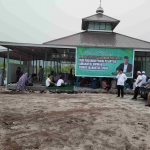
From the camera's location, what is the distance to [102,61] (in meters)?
12.6

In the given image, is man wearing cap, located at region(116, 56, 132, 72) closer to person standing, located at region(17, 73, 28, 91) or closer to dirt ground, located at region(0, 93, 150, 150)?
person standing, located at region(17, 73, 28, 91)

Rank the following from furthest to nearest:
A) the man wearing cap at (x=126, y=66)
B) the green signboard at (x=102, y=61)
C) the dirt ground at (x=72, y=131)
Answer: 1. the man wearing cap at (x=126, y=66)
2. the green signboard at (x=102, y=61)
3. the dirt ground at (x=72, y=131)

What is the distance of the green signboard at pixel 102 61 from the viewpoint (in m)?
12.5

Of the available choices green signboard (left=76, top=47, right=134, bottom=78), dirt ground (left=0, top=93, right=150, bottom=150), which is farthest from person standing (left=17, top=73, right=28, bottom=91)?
dirt ground (left=0, top=93, right=150, bottom=150)

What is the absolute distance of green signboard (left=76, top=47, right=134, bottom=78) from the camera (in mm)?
12492

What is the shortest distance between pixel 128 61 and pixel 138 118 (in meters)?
7.42

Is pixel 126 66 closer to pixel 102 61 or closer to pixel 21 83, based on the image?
pixel 102 61

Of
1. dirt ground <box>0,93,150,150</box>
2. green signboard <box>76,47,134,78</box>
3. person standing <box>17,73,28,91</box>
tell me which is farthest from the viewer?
green signboard <box>76,47,134,78</box>

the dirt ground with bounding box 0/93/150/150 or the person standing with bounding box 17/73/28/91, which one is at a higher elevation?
the person standing with bounding box 17/73/28/91

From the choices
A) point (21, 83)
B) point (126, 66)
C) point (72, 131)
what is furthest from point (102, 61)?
point (72, 131)

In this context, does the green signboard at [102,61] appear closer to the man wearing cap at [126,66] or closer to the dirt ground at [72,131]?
the man wearing cap at [126,66]

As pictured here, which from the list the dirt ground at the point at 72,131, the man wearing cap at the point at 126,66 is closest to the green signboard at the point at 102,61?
the man wearing cap at the point at 126,66

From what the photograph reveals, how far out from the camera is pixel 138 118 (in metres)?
5.73

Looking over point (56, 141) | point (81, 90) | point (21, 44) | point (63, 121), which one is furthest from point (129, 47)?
point (56, 141)
